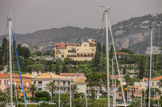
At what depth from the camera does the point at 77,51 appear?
15088 centimetres

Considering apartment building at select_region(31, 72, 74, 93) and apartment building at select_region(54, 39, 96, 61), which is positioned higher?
apartment building at select_region(54, 39, 96, 61)

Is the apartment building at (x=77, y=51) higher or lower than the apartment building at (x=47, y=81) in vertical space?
higher

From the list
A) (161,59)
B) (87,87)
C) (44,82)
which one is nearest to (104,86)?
(87,87)

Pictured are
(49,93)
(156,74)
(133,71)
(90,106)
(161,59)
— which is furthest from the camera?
(133,71)

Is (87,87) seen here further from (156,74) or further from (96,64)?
(96,64)

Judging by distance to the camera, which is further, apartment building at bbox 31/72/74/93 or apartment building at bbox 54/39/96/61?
apartment building at bbox 54/39/96/61

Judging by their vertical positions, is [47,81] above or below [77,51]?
below

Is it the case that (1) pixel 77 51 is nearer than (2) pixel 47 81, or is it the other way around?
(2) pixel 47 81

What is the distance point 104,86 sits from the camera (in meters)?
73.8

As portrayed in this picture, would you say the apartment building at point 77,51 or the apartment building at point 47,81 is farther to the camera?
the apartment building at point 77,51

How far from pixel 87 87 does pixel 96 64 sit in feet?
126

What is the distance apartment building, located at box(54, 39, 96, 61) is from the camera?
491 ft

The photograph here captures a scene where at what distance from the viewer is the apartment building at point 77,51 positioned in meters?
150

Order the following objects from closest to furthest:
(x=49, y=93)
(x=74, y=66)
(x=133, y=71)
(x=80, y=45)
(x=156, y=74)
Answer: (x=49, y=93) → (x=156, y=74) → (x=133, y=71) → (x=74, y=66) → (x=80, y=45)
